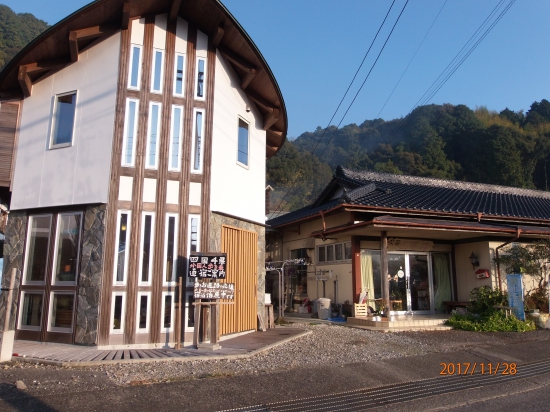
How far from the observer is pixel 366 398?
5152 millimetres

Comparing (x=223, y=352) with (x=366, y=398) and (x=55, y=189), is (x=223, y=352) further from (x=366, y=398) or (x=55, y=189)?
(x=55, y=189)

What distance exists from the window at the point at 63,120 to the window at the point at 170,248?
2.63 metres

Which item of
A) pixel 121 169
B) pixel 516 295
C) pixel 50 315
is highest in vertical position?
pixel 121 169

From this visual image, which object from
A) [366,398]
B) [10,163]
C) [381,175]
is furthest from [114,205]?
[381,175]

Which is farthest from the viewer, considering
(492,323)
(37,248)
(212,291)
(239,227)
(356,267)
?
(356,267)

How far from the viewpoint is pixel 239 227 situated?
9.66 metres

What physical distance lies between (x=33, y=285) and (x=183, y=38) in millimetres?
5759

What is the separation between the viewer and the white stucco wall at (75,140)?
8.20m

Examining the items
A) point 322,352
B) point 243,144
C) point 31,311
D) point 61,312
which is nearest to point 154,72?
point 243,144

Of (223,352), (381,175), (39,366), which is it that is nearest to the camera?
(39,366)

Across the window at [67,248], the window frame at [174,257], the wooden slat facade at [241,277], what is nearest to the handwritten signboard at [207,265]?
the window frame at [174,257]

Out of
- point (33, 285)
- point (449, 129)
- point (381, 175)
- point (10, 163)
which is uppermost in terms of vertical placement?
point (449, 129)

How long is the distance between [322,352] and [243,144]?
5.11 metres
